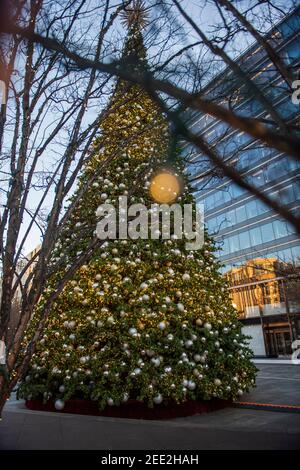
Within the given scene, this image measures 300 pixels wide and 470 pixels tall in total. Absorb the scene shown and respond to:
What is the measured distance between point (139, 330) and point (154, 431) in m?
1.74

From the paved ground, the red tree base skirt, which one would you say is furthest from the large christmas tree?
the paved ground

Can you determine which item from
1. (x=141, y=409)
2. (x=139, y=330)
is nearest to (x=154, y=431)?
(x=141, y=409)

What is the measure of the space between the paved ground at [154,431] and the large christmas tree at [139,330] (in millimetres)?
393

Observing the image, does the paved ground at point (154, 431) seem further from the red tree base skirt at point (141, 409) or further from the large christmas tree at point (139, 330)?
the large christmas tree at point (139, 330)

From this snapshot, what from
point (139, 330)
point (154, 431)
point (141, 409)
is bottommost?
point (154, 431)

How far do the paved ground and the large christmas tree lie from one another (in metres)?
0.39

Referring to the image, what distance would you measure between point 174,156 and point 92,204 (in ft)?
23.5

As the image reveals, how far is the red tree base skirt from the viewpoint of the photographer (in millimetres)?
6715

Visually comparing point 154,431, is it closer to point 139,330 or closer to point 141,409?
point 141,409

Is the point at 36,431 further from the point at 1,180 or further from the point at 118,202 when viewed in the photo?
the point at 118,202

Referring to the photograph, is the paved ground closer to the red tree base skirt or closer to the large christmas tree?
the red tree base skirt

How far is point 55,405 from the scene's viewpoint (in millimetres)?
6941

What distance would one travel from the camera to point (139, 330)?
266 inches
